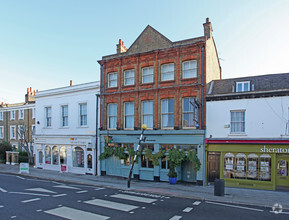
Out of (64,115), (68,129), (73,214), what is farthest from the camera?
(64,115)

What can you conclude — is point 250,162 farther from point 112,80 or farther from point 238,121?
point 112,80

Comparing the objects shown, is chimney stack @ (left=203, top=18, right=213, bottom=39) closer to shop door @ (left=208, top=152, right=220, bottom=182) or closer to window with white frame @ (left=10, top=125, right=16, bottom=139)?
shop door @ (left=208, top=152, right=220, bottom=182)

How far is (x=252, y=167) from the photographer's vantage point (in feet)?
51.8

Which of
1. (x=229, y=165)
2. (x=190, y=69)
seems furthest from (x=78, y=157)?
(x=229, y=165)

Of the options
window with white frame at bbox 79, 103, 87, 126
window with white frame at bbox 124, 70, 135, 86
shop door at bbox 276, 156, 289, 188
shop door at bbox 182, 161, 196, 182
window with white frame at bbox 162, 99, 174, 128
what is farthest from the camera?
window with white frame at bbox 79, 103, 87, 126

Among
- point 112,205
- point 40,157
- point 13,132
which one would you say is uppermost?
point 13,132

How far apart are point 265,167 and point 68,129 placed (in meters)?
18.3

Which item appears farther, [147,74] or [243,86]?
[147,74]

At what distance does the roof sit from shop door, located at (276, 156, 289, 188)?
4.41 m

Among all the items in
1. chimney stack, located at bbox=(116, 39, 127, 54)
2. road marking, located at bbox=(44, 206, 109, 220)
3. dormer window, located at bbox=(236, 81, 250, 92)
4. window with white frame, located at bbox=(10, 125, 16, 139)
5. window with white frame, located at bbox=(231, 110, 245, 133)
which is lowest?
road marking, located at bbox=(44, 206, 109, 220)

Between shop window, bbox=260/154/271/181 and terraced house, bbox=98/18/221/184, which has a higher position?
terraced house, bbox=98/18/221/184

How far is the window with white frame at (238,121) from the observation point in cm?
1622

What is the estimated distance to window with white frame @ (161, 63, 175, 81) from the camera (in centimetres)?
1900

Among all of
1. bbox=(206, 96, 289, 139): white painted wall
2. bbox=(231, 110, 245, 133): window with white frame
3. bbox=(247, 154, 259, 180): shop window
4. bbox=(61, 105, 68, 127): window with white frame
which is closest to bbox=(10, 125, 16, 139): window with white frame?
bbox=(61, 105, 68, 127): window with white frame
